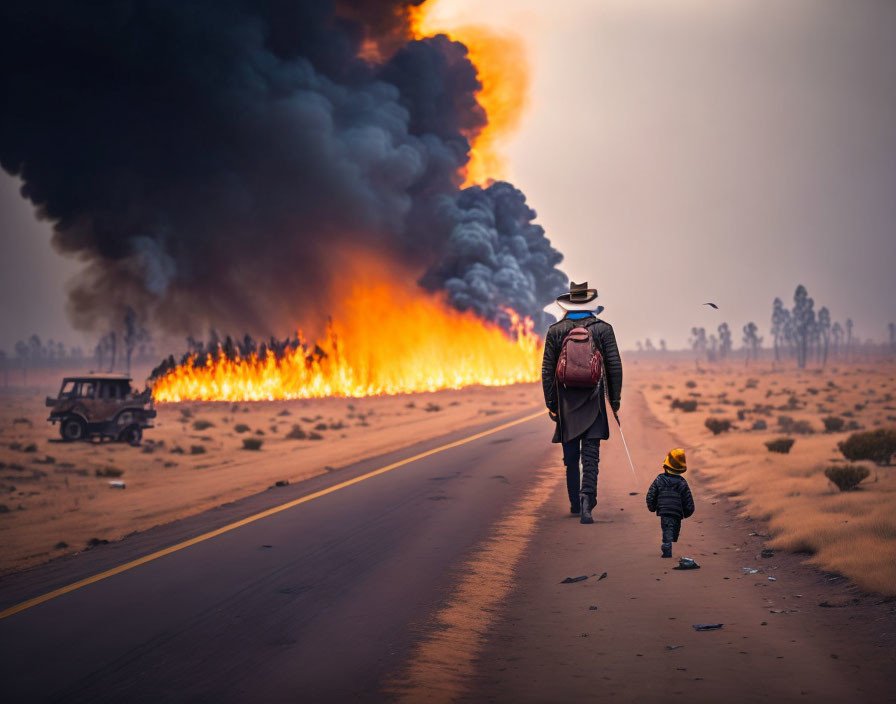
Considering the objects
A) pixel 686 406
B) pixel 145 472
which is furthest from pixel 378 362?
pixel 145 472

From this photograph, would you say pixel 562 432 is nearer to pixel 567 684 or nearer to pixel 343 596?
pixel 343 596

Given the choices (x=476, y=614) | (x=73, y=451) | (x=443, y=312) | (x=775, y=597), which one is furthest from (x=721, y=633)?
(x=443, y=312)

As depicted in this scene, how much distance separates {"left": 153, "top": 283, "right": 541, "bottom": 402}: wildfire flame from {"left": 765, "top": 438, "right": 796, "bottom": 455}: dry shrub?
52095mm

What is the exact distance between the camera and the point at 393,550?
908 centimetres

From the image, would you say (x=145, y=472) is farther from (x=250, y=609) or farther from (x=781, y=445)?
(x=250, y=609)

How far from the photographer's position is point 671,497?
27.8ft

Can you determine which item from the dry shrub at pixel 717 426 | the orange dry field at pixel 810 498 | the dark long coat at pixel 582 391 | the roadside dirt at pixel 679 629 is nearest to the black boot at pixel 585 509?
the roadside dirt at pixel 679 629

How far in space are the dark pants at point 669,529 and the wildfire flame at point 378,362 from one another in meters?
59.1

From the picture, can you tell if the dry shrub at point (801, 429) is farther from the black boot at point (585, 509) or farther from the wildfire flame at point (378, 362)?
the wildfire flame at point (378, 362)

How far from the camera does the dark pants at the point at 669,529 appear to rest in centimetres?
855

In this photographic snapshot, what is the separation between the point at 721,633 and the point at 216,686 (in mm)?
3424

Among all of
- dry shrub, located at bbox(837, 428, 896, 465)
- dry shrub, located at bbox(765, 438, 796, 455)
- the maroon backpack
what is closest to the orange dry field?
dry shrub, located at bbox(765, 438, 796, 455)

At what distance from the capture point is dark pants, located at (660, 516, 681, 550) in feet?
28.1

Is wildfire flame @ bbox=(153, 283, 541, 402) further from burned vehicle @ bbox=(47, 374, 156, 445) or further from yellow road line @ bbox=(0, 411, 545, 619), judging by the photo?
yellow road line @ bbox=(0, 411, 545, 619)
